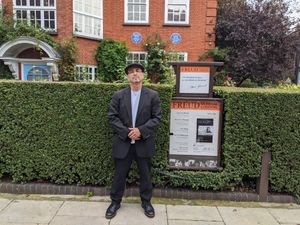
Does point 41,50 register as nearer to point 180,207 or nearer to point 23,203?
point 23,203

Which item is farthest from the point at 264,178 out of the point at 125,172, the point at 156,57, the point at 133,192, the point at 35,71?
the point at 35,71

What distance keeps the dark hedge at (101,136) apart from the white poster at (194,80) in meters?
0.26

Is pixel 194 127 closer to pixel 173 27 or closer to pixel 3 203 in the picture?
pixel 3 203

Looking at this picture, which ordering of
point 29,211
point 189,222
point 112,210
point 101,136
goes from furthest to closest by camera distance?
point 101,136 < point 29,211 < point 112,210 < point 189,222

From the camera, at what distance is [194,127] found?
4.63 m

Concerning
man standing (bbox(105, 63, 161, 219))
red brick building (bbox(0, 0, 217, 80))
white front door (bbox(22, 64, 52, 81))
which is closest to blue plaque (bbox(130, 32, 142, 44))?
red brick building (bbox(0, 0, 217, 80))

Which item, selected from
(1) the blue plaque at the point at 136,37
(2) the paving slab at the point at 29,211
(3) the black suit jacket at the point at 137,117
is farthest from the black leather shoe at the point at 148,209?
(1) the blue plaque at the point at 136,37

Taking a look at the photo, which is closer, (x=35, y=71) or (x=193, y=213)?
(x=193, y=213)

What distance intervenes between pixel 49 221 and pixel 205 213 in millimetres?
2084

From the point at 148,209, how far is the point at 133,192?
0.68 m

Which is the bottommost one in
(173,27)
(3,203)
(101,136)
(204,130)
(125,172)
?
(3,203)

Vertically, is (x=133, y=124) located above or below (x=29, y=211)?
above

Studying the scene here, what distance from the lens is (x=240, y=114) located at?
445cm

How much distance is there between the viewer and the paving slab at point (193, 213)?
402 centimetres
